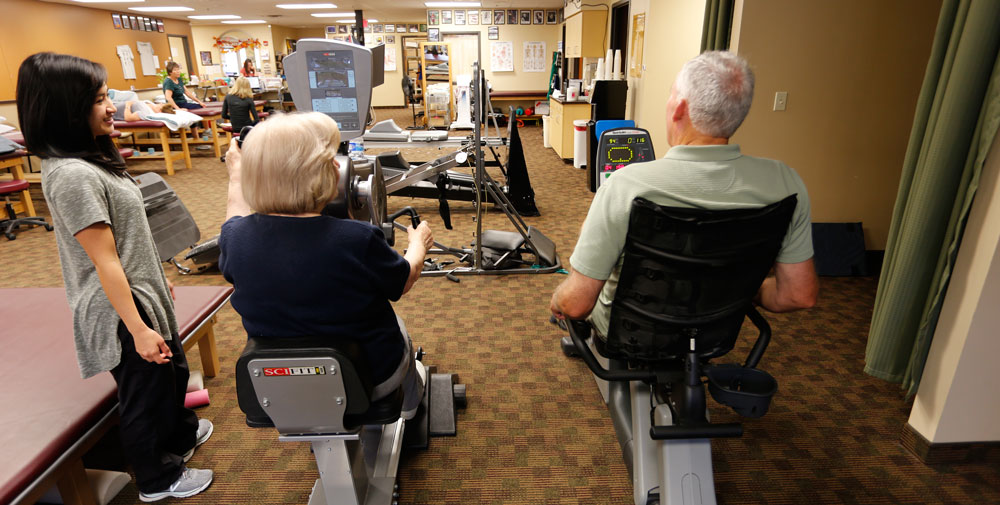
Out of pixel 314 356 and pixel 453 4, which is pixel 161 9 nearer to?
pixel 453 4

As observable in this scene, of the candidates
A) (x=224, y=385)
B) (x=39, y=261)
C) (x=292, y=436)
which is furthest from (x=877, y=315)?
(x=39, y=261)

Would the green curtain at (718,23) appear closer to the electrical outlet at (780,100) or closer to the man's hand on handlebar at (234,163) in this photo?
the electrical outlet at (780,100)

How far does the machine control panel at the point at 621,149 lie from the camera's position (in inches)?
107

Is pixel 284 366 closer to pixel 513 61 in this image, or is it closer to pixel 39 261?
pixel 39 261

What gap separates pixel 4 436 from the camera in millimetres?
1550

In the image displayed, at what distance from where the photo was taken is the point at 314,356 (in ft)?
4.03

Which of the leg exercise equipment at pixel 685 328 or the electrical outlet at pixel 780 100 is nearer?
the leg exercise equipment at pixel 685 328

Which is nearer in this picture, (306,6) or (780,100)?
(780,100)

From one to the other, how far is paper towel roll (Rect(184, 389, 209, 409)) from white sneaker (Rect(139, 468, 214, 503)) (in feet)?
1.55

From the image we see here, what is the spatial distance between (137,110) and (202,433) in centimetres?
697

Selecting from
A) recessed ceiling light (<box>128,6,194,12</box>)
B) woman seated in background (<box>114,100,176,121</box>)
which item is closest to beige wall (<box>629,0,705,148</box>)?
woman seated in background (<box>114,100,176,121</box>)

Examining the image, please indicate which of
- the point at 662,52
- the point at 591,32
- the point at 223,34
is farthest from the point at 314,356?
the point at 223,34

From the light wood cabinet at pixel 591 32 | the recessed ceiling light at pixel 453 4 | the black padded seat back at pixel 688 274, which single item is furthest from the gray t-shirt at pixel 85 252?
the recessed ceiling light at pixel 453 4

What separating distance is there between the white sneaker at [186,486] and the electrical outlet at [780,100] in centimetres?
362
